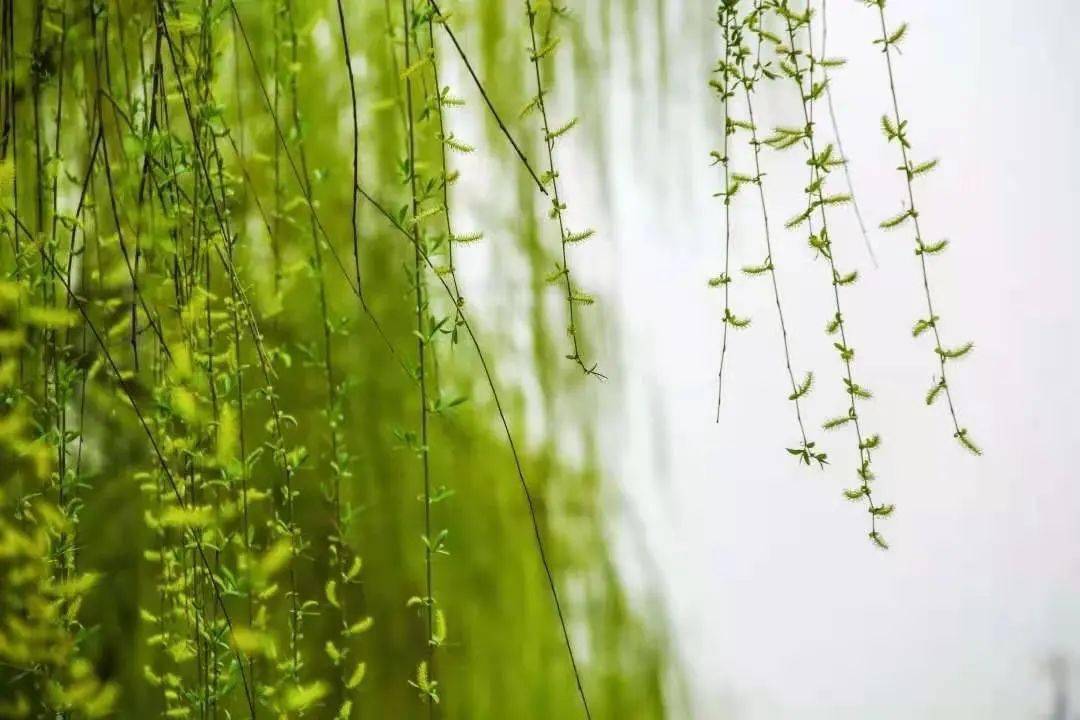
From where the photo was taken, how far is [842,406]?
1.05 m

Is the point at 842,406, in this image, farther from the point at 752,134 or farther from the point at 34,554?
the point at 34,554

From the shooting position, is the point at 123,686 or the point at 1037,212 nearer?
the point at 123,686

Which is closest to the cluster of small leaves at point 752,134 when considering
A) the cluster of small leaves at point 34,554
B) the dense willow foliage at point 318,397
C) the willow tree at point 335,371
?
the willow tree at point 335,371

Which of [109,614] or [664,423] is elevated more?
[664,423]

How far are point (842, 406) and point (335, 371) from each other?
2.02ft

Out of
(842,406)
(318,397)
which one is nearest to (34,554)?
(318,397)

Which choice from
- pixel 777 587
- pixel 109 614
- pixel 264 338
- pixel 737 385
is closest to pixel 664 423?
pixel 737 385

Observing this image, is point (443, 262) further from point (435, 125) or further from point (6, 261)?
point (6, 261)

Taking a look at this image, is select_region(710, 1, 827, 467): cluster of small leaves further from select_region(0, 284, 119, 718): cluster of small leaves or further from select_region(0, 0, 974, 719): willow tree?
select_region(0, 284, 119, 718): cluster of small leaves

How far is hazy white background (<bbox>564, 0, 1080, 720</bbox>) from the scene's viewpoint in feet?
3.45

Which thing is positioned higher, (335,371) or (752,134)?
(752,134)

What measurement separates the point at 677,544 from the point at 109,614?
0.67 meters

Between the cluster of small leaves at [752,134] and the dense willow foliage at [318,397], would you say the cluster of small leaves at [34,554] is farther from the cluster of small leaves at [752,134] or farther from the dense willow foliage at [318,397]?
the cluster of small leaves at [752,134]

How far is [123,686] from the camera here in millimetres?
984
